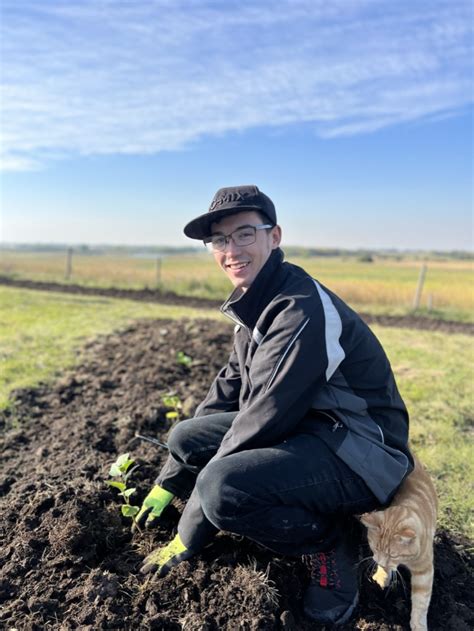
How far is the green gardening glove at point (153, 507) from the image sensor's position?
272 centimetres

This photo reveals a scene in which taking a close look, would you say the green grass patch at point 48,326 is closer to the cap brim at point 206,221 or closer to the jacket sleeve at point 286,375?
the cap brim at point 206,221

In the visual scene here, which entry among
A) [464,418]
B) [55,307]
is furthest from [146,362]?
[55,307]

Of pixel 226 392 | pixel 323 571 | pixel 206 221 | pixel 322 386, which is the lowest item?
pixel 323 571

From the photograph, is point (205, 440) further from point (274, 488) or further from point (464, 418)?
point (464, 418)

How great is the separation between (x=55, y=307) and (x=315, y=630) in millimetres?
10975

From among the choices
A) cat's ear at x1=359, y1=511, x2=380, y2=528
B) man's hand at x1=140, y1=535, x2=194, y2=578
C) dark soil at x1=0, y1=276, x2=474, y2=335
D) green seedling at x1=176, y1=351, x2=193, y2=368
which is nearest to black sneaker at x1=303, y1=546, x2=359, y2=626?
cat's ear at x1=359, y1=511, x2=380, y2=528

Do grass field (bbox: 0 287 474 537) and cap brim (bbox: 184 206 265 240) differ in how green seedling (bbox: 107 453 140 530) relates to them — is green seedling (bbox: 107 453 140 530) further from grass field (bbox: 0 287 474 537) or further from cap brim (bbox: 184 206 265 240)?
grass field (bbox: 0 287 474 537)

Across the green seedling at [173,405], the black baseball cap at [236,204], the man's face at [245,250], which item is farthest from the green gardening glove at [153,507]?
the black baseball cap at [236,204]

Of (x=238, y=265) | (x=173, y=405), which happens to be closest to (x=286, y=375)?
(x=238, y=265)

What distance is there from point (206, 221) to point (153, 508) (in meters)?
1.66

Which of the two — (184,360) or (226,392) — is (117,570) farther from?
(184,360)

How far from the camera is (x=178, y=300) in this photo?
15.5 m

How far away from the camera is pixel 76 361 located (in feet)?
21.6

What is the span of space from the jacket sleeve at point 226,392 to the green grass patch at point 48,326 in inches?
112
